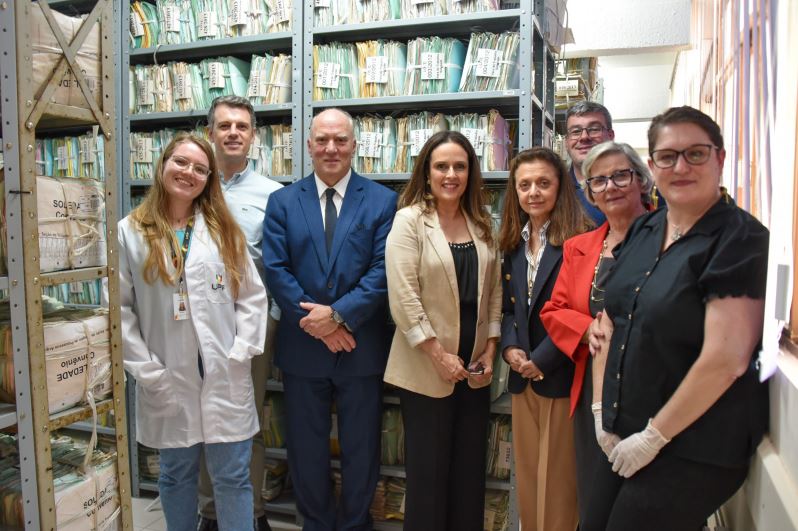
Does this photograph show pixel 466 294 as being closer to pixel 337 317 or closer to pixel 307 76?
pixel 337 317

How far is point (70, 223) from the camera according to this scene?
1742 mm

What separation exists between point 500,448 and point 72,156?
269cm

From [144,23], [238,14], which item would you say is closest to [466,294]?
[238,14]

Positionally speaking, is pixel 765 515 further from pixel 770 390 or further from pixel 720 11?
pixel 720 11

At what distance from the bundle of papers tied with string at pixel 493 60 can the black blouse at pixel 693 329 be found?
1.37 metres

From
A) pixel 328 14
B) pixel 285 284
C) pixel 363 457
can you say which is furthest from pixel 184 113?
pixel 363 457

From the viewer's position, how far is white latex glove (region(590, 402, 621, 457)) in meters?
1.53

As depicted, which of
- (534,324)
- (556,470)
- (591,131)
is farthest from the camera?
(591,131)

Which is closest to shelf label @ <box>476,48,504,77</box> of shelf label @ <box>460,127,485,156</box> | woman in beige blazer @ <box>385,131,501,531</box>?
shelf label @ <box>460,127,485,156</box>

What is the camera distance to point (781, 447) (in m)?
1.25

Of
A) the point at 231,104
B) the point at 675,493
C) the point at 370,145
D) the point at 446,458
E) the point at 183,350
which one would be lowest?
the point at 446,458

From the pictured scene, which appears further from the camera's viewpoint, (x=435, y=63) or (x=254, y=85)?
(x=254, y=85)

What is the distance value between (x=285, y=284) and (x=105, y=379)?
731 mm

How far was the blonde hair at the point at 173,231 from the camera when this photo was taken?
210 cm
